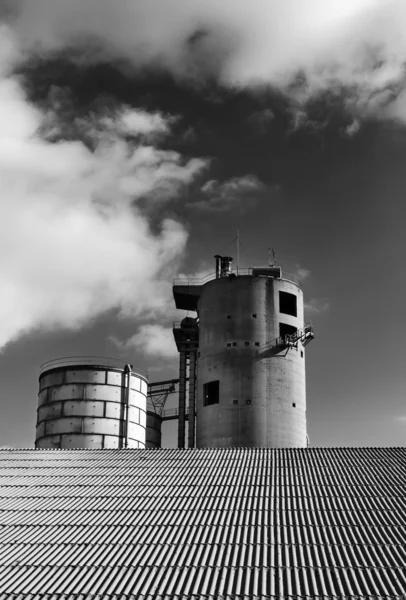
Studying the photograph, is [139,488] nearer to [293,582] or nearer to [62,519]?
[62,519]

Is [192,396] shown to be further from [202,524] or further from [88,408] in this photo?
[202,524]

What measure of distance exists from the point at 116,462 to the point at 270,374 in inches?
634

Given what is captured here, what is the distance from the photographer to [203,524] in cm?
1325

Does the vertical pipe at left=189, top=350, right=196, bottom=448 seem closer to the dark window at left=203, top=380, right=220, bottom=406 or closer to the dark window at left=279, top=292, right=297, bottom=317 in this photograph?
the dark window at left=203, top=380, right=220, bottom=406

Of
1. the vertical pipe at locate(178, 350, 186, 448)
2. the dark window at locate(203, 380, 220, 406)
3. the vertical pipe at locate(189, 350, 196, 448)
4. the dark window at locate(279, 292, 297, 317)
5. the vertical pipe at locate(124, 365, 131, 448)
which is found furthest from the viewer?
the vertical pipe at locate(178, 350, 186, 448)

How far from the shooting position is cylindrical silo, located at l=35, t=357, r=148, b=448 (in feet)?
110

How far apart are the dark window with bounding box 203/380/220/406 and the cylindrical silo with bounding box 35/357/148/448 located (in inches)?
164

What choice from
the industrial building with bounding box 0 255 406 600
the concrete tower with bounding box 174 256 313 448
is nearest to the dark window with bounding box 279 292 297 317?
the concrete tower with bounding box 174 256 313 448

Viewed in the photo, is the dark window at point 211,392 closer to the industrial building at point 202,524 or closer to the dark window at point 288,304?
the dark window at point 288,304

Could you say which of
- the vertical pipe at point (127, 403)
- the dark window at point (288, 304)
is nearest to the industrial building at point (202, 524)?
the vertical pipe at point (127, 403)

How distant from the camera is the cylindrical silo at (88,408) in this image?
33.6 metres

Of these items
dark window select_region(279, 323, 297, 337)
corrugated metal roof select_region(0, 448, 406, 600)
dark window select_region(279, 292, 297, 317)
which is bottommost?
corrugated metal roof select_region(0, 448, 406, 600)

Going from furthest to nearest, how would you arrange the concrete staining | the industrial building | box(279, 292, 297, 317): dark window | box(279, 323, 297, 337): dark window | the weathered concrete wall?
box(279, 292, 297, 317): dark window < box(279, 323, 297, 337): dark window < the weathered concrete wall < the concrete staining < the industrial building

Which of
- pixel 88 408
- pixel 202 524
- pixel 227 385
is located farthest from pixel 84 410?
pixel 202 524
